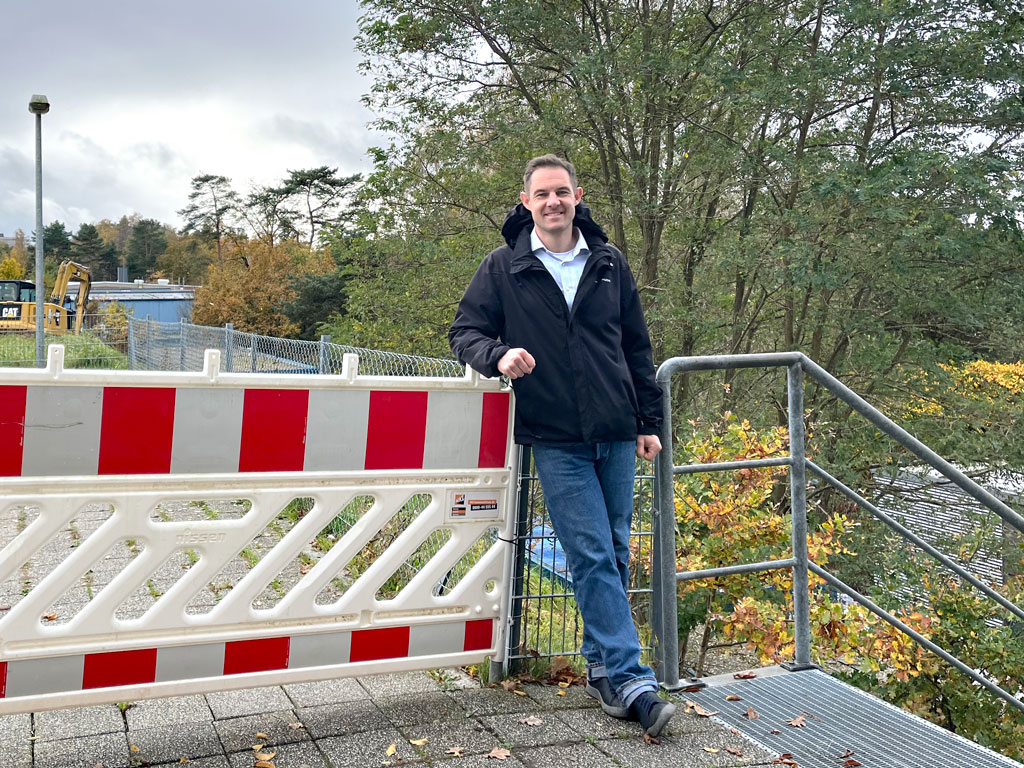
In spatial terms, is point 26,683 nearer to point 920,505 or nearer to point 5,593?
point 5,593

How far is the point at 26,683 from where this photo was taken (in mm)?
2855

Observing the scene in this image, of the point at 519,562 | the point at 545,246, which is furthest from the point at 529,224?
the point at 519,562

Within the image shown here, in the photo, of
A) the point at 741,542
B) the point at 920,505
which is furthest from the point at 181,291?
the point at 741,542

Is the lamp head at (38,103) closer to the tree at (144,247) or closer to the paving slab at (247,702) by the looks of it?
the paving slab at (247,702)

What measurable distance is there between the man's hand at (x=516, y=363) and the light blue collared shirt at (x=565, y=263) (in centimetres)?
34

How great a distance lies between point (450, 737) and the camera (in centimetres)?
313

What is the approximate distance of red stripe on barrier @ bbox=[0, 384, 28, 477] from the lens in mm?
2748

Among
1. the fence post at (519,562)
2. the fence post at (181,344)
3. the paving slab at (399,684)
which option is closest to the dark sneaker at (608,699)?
the fence post at (519,562)

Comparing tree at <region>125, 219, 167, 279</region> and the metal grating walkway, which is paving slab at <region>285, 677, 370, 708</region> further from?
tree at <region>125, 219, 167, 279</region>

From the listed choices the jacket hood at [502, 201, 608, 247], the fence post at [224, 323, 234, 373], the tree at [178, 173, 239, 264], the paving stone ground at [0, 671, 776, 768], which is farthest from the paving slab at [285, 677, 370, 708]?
the tree at [178, 173, 239, 264]

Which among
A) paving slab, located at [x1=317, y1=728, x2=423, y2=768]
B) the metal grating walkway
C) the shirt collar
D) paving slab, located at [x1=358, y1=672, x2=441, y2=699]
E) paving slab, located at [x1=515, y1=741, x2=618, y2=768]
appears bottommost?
paving slab, located at [x1=358, y1=672, x2=441, y2=699]

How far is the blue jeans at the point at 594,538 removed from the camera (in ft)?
10.9

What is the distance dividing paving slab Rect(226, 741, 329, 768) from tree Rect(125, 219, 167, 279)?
323 ft

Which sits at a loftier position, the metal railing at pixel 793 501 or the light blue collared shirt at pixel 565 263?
the light blue collared shirt at pixel 565 263
